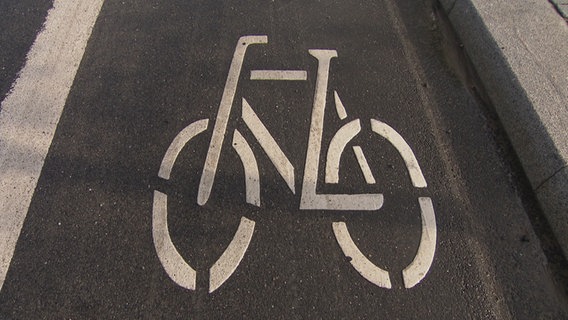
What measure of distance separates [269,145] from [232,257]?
0.88 m

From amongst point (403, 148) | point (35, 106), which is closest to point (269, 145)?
point (403, 148)

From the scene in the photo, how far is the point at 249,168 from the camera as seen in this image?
9.24 ft

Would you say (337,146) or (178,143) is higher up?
(337,146)

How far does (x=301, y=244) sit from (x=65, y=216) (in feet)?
5.23

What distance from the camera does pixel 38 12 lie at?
388 cm

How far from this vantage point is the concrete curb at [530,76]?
8.80 feet

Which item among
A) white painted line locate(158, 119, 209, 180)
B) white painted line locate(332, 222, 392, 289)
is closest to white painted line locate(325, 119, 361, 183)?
white painted line locate(332, 222, 392, 289)

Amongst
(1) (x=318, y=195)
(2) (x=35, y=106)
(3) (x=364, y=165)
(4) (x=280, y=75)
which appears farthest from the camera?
(4) (x=280, y=75)

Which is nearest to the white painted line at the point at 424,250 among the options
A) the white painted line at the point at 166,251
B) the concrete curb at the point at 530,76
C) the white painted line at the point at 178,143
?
the concrete curb at the point at 530,76

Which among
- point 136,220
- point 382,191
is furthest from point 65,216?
point 382,191

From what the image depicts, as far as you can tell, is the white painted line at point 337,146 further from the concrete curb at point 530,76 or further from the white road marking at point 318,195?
the concrete curb at point 530,76

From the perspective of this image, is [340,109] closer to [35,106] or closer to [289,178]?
[289,178]

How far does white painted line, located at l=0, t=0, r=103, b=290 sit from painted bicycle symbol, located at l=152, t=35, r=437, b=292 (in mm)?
948

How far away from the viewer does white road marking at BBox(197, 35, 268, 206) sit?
275cm
